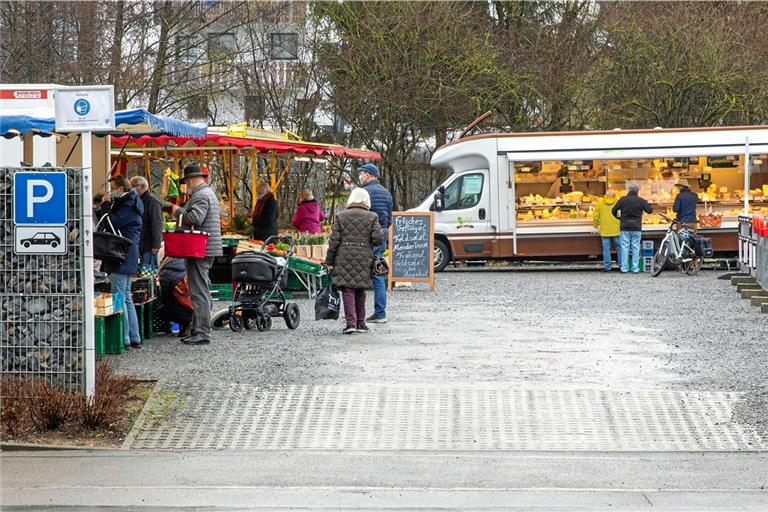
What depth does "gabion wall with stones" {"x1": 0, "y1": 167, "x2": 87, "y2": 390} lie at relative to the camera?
964 cm

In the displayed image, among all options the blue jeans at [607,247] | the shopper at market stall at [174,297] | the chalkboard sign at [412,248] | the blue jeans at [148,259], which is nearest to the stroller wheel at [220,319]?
the shopper at market stall at [174,297]

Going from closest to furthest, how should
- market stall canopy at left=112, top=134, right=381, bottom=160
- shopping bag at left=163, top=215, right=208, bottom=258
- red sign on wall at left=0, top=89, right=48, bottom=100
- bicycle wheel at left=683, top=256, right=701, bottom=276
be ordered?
shopping bag at left=163, top=215, right=208, bottom=258 < red sign on wall at left=0, top=89, right=48, bottom=100 < market stall canopy at left=112, top=134, right=381, bottom=160 < bicycle wheel at left=683, top=256, right=701, bottom=276

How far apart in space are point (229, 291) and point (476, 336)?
6.02m

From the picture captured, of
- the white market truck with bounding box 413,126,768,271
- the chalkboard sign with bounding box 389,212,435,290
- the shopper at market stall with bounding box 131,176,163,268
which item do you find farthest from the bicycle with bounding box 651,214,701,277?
the shopper at market stall with bounding box 131,176,163,268

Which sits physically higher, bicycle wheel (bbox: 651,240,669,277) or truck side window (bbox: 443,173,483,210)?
truck side window (bbox: 443,173,483,210)

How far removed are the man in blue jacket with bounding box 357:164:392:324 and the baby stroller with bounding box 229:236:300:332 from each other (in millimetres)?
1013

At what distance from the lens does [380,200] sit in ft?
53.4

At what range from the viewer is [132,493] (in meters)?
7.38

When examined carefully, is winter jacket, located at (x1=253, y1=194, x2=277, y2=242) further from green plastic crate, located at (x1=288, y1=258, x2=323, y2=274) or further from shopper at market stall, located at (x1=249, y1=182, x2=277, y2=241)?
green plastic crate, located at (x1=288, y1=258, x2=323, y2=274)

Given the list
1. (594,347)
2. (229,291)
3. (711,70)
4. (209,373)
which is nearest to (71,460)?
(209,373)

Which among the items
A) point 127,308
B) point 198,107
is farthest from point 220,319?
point 198,107

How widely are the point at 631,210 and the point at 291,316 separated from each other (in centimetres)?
1205

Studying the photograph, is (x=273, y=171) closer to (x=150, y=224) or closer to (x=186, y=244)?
(x=150, y=224)

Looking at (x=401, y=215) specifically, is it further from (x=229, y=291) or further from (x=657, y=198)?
(x=657, y=198)
